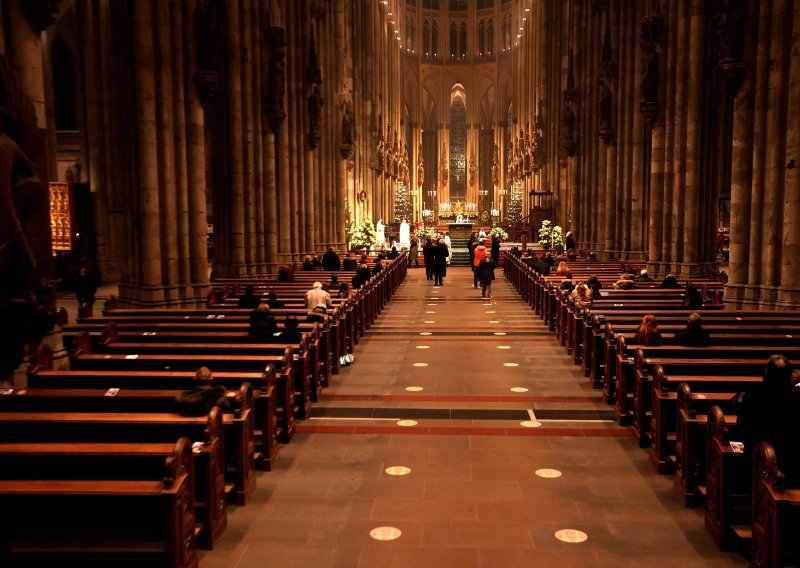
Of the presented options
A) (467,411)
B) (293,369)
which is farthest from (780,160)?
(293,369)

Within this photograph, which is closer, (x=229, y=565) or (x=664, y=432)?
(x=229, y=565)

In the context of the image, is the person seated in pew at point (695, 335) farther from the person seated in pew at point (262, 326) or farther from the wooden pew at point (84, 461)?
the wooden pew at point (84, 461)

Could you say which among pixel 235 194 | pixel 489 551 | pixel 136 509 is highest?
pixel 235 194

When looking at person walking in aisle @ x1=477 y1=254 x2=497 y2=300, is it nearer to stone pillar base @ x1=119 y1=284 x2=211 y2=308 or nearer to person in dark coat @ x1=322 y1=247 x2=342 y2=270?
person in dark coat @ x1=322 y1=247 x2=342 y2=270

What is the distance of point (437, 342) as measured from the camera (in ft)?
52.7

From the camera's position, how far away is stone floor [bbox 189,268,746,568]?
5.91 m

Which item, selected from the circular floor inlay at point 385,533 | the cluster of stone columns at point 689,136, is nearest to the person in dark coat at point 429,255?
the cluster of stone columns at point 689,136

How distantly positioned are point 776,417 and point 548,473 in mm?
2838

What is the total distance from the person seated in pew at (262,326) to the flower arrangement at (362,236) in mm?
25654

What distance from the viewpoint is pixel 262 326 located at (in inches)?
396

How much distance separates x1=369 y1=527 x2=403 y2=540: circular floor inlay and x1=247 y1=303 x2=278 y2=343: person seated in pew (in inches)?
169

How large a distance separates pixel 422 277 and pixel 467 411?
75.1ft

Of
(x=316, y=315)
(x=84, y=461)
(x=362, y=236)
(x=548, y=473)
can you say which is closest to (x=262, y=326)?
(x=316, y=315)

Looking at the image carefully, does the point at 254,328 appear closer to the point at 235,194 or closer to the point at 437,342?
the point at 437,342
